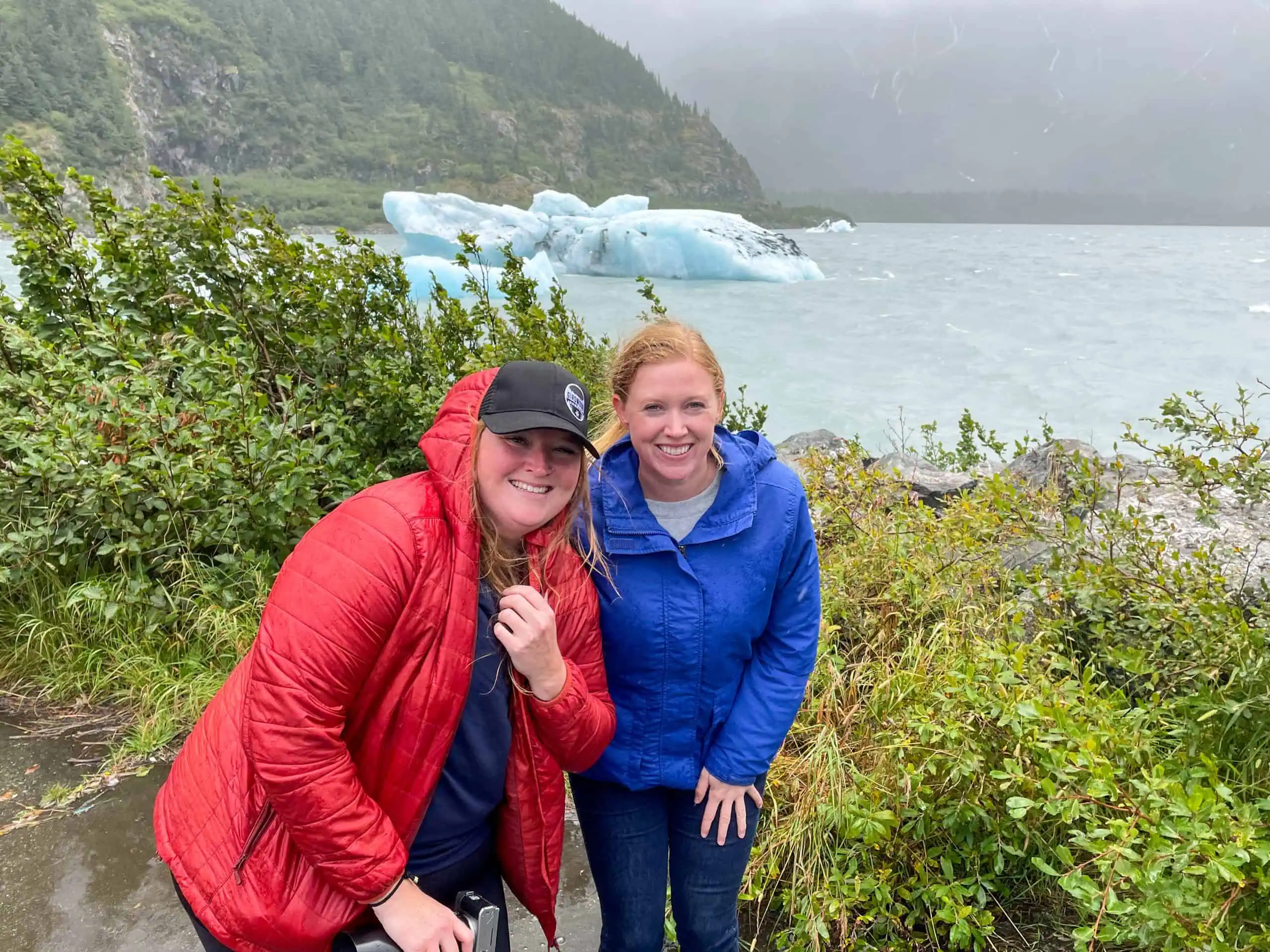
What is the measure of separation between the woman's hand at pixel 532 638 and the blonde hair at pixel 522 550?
1.9 inches

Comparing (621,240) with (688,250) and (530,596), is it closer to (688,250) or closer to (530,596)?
(688,250)

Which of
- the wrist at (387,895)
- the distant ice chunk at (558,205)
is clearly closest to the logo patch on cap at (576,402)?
the wrist at (387,895)

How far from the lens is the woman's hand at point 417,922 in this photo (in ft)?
3.48

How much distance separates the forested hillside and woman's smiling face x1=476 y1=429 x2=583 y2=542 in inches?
2048

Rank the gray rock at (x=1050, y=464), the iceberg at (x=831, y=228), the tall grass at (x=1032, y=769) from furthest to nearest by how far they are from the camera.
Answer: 1. the iceberg at (x=831, y=228)
2. the gray rock at (x=1050, y=464)
3. the tall grass at (x=1032, y=769)

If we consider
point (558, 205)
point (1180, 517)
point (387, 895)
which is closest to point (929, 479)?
point (1180, 517)

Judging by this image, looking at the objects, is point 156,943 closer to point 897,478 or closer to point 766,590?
point 766,590

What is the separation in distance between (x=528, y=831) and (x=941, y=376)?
42.9ft

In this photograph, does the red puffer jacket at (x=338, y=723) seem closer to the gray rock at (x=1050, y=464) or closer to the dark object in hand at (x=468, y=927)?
the dark object in hand at (x=468, y=927)

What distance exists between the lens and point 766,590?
4.79ft

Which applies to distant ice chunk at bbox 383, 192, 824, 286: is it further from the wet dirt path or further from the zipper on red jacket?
the zipper on red jacket

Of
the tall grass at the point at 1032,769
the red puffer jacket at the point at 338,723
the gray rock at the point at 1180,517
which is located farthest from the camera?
the gray rock at the point at 1180,517

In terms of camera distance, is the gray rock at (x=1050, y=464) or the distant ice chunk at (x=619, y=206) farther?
the distant ice chunk at (x=619, y=206)

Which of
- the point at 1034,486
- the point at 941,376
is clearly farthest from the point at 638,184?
the point at 1034,486
